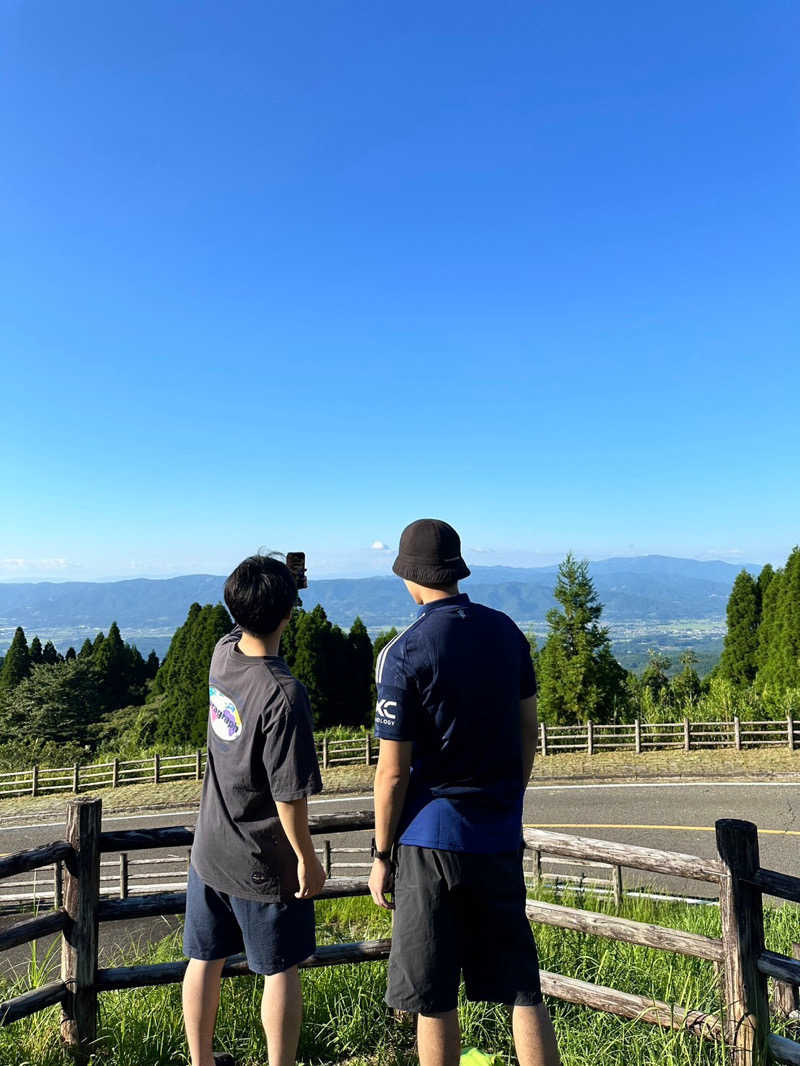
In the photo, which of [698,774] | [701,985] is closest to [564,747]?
[698,774]

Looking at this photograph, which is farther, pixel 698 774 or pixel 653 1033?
pixel 698 774

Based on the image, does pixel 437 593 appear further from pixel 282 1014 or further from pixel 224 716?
pixel 282 1014

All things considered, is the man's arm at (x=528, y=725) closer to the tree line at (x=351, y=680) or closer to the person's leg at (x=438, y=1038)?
the person's leg at (x=438, y=1038)

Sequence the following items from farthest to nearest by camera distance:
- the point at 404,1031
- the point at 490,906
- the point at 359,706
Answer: the point at 359,706 < the point at 404,1031 < the point at 490,906

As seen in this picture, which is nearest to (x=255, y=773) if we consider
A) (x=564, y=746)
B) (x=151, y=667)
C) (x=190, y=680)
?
(x=564, y=746)

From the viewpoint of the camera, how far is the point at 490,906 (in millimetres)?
2488

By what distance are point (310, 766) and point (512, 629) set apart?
0.86 m

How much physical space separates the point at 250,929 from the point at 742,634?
32.4m

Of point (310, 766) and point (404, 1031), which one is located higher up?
point (310, 766)

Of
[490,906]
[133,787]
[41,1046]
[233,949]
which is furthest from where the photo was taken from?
[133,787]

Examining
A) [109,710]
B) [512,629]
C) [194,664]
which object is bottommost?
[109,710]

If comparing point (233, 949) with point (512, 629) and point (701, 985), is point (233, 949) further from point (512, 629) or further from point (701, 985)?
point (701, 985)

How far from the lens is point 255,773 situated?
263cm

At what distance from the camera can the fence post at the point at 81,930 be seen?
11.2 feet
